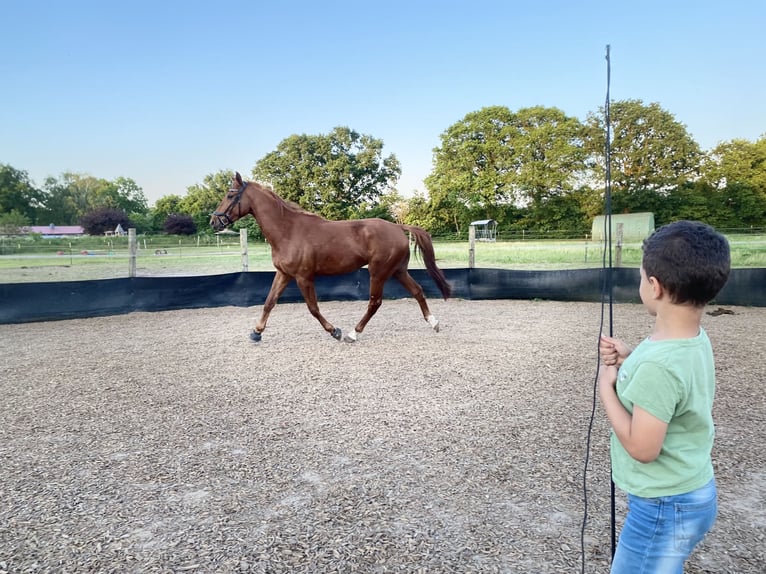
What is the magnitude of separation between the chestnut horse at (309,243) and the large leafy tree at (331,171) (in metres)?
23.6

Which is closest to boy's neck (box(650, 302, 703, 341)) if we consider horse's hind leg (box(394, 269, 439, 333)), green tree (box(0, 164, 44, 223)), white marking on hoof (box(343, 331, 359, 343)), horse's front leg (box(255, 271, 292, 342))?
white marking on hoof (box(343, 331, 359, 343))

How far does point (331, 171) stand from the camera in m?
29.5

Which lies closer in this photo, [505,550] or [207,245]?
[505,550]

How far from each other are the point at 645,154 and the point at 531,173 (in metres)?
6.44

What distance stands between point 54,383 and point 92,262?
17.1m

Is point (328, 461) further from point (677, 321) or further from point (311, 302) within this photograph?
point (311, 302)

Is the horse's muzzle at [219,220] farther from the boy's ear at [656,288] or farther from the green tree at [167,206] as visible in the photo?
the green tree at [167,206]

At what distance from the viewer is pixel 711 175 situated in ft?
74.9

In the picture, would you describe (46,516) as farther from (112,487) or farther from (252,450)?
(252,450)

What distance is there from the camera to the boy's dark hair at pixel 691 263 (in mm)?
960

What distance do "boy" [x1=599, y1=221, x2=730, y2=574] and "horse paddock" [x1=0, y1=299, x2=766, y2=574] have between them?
0.83 metres

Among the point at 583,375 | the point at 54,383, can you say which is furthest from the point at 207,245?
the point at 583,375

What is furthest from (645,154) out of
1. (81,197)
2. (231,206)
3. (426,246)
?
(81,197)

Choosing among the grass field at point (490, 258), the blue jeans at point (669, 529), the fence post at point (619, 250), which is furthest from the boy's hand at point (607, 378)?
the grass field at point (490, 258)
